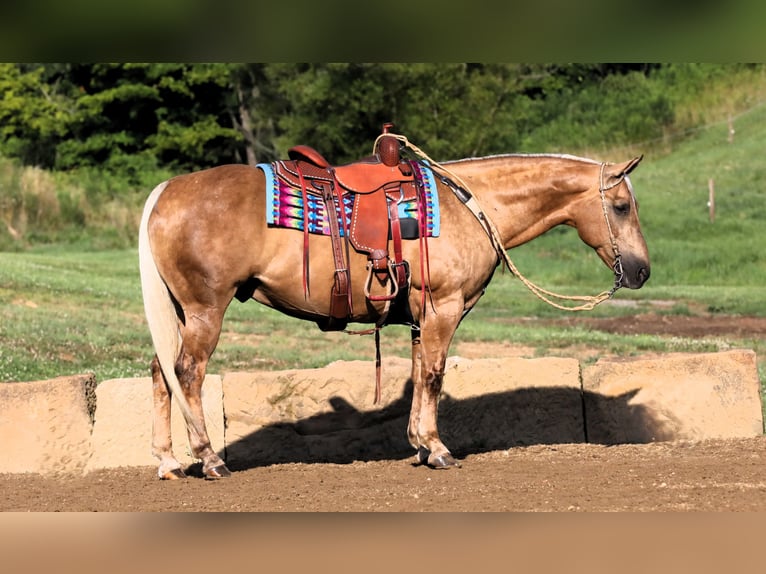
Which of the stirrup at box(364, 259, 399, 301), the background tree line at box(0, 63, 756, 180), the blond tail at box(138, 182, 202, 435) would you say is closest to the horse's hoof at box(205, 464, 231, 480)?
the blond tail at box(138, 182, 202, 435)

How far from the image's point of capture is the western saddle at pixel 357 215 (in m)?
7.68

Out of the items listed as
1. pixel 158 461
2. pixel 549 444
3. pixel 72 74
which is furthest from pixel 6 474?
pixel 72 74

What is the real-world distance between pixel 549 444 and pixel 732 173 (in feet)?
64.5

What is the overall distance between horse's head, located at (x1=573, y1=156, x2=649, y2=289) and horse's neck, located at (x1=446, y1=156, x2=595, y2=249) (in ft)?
0.44

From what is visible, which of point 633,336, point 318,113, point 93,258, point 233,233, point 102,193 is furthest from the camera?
point 318,113

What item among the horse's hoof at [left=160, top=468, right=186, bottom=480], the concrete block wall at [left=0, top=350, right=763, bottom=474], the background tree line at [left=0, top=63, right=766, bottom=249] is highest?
the background tree line at [left=0, top=63, right=766, bottom=249]

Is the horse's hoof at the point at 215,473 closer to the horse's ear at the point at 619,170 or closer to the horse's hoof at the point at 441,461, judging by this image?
the horse's hoof at the point at 441,461

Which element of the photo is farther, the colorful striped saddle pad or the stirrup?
the stirrup

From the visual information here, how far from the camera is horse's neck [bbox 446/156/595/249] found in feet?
27.0

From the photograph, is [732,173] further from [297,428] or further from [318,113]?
[297,428]

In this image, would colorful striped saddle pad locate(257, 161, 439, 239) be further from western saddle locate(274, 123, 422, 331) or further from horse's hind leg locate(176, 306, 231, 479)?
horse's hind leg locate(176, 306, 231, 479)

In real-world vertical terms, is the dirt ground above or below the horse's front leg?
below

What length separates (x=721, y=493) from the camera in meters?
6.67

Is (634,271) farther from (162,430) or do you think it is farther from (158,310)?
(162,430)
